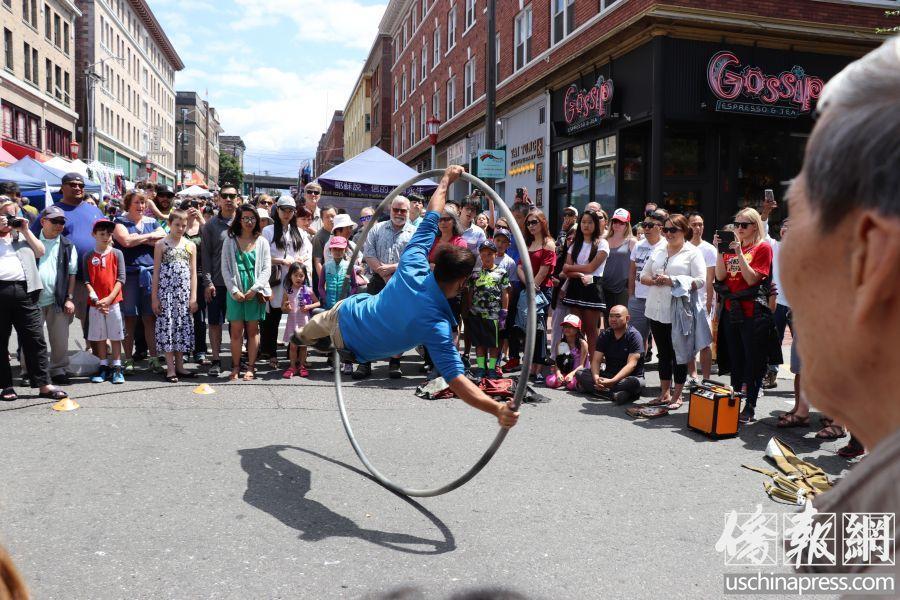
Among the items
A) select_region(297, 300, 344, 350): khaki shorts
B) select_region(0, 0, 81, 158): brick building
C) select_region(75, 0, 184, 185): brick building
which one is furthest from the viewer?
select_region(75, 0, 184, 185): brick building

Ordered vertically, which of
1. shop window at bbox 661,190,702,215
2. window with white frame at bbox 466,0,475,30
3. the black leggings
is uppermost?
window with white frame at bbox 466,0,475,30

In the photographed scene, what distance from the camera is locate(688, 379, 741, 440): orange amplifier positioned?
6.68 meters

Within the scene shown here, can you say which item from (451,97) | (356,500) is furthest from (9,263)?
(451,97)

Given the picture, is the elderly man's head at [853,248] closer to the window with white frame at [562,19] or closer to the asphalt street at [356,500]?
the asphalt street at [356,500]

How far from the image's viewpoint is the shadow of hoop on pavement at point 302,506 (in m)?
4.36

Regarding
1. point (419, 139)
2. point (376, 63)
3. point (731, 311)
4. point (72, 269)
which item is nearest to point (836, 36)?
point (731, 311)

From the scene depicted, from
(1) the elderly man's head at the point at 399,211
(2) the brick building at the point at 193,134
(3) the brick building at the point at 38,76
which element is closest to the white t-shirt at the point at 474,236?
(1) the elderly man's head at the point at 399,211

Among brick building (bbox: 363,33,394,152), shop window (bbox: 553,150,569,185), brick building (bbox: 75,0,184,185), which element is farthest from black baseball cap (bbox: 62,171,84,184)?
brick building (bbox: 363,33,394,152)

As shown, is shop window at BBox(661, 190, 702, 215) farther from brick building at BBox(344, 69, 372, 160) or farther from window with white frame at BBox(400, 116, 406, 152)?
brick building at BBox(344, 69, 372, 160)

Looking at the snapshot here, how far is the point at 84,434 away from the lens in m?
6.45

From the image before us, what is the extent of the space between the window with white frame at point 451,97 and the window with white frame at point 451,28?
58.4 inches

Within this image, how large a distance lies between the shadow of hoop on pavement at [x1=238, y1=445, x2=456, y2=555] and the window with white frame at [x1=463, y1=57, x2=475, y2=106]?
2490 cm

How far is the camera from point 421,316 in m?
4.92

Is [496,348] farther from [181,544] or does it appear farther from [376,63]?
[376,63]
